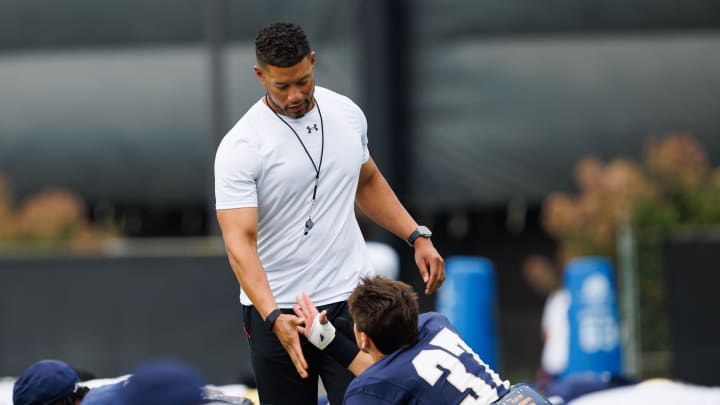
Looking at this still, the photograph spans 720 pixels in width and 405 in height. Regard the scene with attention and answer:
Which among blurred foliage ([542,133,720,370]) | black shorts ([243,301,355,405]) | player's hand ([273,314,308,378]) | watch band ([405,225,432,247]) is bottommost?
blurred foliage ([542,133,720,370])

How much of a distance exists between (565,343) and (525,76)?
321 centimetres

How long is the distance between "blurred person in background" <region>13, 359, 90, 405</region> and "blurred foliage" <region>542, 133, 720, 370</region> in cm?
671

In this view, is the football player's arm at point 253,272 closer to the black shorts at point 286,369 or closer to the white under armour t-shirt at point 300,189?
the white under armour t-shirt at point 300,189

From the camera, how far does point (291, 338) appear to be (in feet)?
15.1

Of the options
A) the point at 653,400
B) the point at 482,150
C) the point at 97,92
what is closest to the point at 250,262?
the point at 653,400

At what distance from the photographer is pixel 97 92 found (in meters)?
14.2

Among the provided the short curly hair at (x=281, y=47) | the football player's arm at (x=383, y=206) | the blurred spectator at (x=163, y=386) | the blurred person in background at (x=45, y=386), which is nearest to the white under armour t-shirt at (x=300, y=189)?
the football player's arm at (x=383, y=206)

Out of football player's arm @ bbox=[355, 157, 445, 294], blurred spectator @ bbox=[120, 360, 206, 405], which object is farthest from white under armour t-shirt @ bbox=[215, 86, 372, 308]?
blurred spectator @ bbox=[120, 360, 206, 405]

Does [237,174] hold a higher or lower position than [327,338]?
higher

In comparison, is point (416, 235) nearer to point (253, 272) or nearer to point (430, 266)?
point (430, 266)

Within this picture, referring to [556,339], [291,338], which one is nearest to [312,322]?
[291,338]

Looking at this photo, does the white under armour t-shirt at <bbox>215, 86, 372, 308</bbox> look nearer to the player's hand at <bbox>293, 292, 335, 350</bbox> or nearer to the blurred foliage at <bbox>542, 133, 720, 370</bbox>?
the player's hand at <bbox>293, 292, 335, 350</bbox>

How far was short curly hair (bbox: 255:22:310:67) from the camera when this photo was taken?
4641 millimetres

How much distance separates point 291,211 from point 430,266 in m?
0.61
